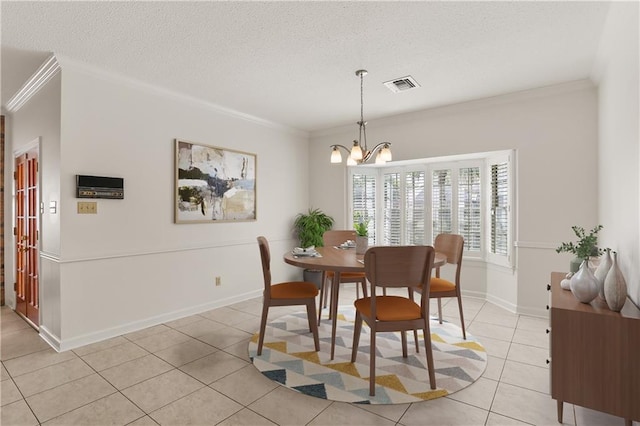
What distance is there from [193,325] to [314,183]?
10.4ft

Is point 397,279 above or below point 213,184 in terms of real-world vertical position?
below

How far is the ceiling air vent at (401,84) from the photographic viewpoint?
137 inches

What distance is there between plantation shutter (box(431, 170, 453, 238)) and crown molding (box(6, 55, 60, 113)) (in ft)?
15.6

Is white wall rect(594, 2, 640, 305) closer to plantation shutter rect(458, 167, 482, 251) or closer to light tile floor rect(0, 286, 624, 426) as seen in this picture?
light tile floor rect(0, 286, 624, 426)

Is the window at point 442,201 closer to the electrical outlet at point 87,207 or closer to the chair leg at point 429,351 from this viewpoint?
the chair leg at point 429,351

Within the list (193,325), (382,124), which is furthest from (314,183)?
(193,325)

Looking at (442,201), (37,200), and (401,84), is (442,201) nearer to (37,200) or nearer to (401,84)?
(401,84)

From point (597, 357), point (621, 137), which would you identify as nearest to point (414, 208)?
point (621, 137)

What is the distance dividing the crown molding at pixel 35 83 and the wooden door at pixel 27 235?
622 mm

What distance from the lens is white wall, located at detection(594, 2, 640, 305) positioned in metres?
2.03

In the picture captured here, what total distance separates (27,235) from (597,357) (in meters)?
5.38

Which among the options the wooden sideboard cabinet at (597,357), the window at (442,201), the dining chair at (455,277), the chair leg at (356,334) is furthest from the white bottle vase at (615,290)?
the window at (442,201)

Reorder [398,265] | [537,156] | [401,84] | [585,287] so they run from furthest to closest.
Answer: [537,156]
[401,84]
[398,265]
[585,287]

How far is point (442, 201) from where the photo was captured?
5.02 m
